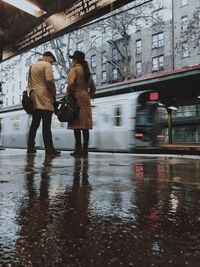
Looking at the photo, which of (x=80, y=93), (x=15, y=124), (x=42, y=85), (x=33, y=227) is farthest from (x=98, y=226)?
(x=15, y=124)

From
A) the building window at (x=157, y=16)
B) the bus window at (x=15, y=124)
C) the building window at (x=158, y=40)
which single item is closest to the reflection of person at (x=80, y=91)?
the bus window at (x=15, y=124)

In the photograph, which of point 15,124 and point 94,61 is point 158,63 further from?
point 15,124

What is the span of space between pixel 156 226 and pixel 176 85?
45.5 ft

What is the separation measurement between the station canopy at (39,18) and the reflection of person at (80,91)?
357 centimetres

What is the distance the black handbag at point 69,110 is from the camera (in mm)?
6246

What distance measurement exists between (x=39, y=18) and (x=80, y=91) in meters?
6.70

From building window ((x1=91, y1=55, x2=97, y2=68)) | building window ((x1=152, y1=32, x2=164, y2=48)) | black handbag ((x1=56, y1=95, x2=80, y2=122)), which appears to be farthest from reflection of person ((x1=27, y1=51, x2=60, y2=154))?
building window ((x1=91, y1=55, x2=97, y2=68))

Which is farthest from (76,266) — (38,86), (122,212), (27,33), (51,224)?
(27,33)

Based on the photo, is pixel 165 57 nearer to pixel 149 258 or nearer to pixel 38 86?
pixel 38 86

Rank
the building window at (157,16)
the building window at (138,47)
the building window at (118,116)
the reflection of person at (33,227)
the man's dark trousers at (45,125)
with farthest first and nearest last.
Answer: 1. the building window at (138,47)
2. the building window at (157,16)
3. the building window at (118,116)
4. the man's dark trousers at (45,125)
5. the reflection of person at (33,227)

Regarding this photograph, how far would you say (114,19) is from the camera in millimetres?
28438

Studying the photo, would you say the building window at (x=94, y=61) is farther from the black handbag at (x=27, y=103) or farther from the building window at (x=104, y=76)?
the black handbag at (x=27, y=103)

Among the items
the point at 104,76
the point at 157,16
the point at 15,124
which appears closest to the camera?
the point at 15,124

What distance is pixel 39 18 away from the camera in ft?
39.5
